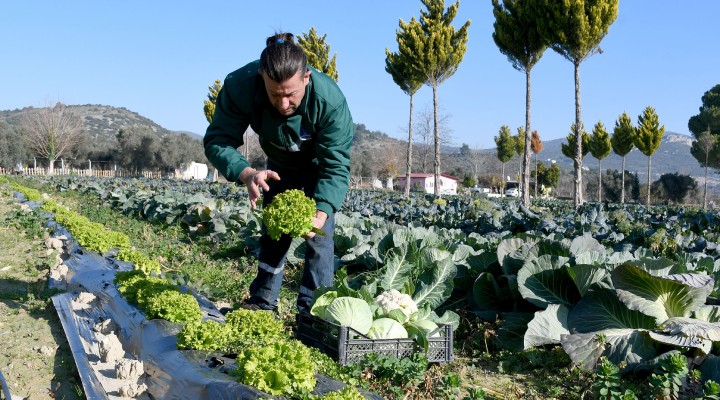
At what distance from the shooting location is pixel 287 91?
326 centimetres

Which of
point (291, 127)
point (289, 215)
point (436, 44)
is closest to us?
point (289, 215)

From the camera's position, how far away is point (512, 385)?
3.29 meters

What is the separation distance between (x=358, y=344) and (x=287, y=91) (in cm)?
145

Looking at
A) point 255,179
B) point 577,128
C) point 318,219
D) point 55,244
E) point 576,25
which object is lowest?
point 55,244

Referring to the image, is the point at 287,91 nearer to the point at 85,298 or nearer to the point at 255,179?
the point at 255,179

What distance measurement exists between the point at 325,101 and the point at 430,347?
5.20 ft

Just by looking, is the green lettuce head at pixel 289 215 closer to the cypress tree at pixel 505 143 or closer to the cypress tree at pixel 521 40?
the cypress tree at pixel 521 40

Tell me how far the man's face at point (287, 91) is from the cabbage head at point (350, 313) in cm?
116

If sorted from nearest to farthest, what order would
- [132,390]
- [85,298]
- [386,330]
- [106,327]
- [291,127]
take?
[132,390] → [386,330] → [291,127] → [106,327] → [85,298]

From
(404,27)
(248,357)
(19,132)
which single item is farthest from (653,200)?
(19,132)

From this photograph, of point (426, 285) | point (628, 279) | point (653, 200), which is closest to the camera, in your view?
point (628, 279)

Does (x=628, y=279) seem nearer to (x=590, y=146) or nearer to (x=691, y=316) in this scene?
(x=691, y=316)

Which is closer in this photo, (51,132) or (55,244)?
(55,244)

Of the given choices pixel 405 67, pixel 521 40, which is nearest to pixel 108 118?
pixel 405 67
